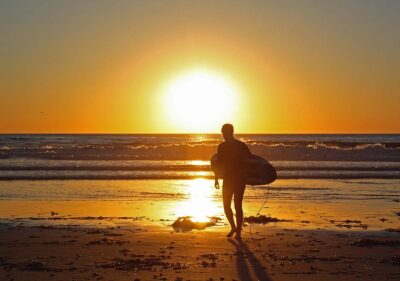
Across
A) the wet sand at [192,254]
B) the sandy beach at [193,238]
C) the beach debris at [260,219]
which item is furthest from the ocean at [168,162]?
the wet sand at [192,254]

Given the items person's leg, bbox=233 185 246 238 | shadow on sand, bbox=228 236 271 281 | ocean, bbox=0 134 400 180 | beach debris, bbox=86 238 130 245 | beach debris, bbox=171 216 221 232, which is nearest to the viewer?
shadow on sand, bbox=228 236 271 281

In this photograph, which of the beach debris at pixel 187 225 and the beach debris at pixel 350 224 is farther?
the beach debris at pixel 350 224

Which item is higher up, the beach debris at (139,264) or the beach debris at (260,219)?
the beach debris at (260,219)

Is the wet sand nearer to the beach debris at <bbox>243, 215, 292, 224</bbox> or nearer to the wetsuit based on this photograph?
the wetsuit

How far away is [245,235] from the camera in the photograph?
35.0 feet

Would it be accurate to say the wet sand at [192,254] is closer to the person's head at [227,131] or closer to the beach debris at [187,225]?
the beach debris at [187,225]

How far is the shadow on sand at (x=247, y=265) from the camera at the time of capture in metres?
7.37

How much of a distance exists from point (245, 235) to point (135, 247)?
2.24 meters

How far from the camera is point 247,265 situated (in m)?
8.02

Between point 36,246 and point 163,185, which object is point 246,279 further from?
point 163,185

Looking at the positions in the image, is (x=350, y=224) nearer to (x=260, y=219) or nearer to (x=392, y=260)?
(x=260, y=219)

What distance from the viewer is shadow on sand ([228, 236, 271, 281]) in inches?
290

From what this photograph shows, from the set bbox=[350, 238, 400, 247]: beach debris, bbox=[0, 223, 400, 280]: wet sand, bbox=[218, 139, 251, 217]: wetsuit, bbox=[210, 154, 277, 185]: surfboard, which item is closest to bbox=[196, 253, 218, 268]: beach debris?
bbox=[0, 223, 400, 280]: wet sand

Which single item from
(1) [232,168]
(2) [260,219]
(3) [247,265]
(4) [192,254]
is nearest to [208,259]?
(4) [192,254]
